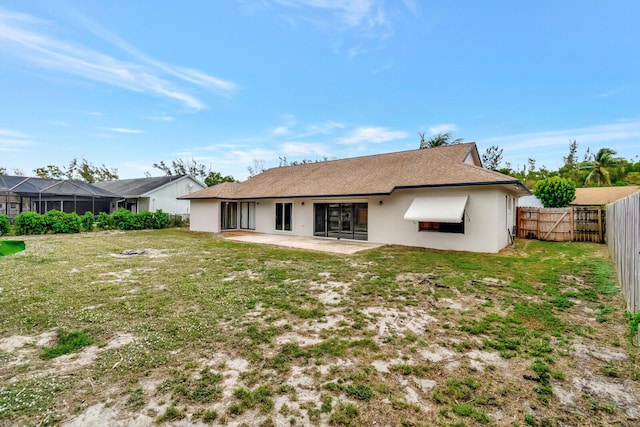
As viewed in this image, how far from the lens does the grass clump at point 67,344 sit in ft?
14.6

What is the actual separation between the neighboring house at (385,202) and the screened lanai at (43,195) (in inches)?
506

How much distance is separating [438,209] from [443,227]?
1.52 m

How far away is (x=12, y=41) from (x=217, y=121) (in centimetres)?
1538

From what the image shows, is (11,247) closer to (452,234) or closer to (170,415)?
(170,415)

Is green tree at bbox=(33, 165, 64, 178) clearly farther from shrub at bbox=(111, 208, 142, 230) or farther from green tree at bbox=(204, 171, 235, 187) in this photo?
shrub at bbox=(111, 208, 142, 230)

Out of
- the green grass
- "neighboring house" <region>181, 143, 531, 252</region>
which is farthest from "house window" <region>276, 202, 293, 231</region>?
the green grass

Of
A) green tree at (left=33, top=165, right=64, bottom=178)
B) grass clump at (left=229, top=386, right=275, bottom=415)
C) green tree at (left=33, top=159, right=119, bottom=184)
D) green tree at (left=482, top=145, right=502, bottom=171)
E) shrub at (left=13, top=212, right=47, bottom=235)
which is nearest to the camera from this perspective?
grass clump at (left=229, top=386, right=275, bottom=415)

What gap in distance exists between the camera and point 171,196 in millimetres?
34219

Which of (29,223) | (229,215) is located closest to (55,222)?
(29,223)

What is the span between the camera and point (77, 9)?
13094 millimetres

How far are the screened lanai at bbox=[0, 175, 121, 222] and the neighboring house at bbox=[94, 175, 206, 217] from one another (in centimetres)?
198

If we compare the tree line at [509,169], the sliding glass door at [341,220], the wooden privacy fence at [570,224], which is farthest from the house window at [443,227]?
the tree line at [509,169]

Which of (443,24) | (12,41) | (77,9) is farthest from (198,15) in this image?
(443,24)

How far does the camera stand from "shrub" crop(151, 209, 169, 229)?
87.1 feet
